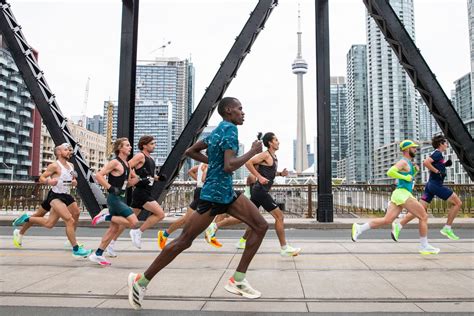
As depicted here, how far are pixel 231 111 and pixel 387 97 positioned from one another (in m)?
117

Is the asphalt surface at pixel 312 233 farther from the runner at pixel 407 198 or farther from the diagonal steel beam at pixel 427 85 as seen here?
the runner at pixel 407 198

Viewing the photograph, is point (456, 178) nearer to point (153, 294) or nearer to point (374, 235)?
point (374, 235)

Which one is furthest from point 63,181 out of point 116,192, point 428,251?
point 428,251

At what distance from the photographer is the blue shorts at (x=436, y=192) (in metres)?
7.04

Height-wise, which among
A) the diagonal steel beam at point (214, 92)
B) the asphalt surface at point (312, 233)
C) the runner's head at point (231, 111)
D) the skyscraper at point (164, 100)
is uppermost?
the skyscraper at point (164, 100)

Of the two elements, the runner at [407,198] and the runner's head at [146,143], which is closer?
the runner at [407,198]

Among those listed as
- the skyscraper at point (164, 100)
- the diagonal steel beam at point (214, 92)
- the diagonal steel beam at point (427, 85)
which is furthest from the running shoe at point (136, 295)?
the skyscraper at point (164, 100)

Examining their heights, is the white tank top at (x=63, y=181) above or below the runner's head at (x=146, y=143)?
below

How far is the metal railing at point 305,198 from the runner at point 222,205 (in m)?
10.5

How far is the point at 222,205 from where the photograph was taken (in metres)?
3.63

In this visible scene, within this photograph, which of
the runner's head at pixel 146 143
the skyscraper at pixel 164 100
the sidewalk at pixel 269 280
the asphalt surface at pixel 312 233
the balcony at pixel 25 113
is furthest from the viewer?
the skyscraper at pixel 164 100

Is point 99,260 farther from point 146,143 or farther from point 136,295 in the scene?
point 136,295

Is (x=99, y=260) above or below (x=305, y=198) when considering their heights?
below

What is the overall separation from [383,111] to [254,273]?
11677 centimetres
